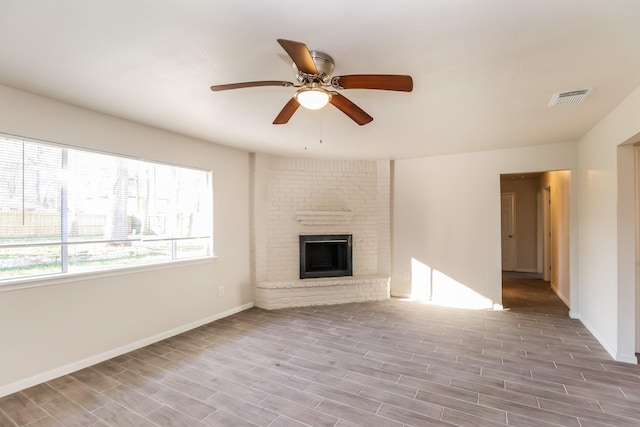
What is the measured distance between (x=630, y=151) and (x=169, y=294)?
4974 millimetres

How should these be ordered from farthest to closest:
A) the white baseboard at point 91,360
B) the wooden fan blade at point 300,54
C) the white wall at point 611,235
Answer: the white wall at point 611,235 → the white baseboard at point 91,360 → the wooden fan blade at point 300,54

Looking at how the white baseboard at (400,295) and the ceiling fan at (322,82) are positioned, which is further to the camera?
the white baseboard at (400,295)

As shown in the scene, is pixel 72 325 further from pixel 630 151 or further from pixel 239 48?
pixel 630 151

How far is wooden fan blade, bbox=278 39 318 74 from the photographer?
140cm

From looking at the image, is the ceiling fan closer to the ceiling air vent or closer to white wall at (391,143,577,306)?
the ceiling air vent

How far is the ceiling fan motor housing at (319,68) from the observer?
1817 millimetres

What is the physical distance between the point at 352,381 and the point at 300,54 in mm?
2461

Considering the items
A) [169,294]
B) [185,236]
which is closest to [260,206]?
[185,236]

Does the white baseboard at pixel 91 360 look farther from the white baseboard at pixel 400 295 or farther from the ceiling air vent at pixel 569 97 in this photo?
the ceiling air vent at pixel 569 97

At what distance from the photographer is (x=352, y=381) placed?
2.56 meters

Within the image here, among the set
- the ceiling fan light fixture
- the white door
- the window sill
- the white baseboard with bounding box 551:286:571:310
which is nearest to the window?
A: the window sill

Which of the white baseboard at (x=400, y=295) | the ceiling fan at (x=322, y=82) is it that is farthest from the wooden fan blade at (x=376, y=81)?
the white baseboard at (x=400, y=295)

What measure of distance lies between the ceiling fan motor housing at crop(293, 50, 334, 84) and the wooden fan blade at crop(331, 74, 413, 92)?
105mm

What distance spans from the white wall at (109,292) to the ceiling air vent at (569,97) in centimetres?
379
